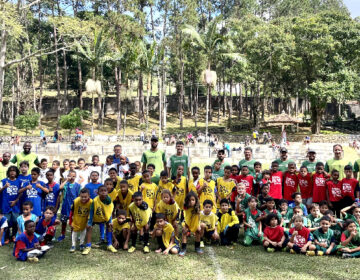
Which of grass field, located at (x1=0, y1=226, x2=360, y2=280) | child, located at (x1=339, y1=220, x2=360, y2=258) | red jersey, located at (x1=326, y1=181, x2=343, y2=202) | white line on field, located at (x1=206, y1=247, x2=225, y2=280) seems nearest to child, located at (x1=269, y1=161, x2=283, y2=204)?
red jersey, located at (x1=326, y1=181, x2=343, y2=202)

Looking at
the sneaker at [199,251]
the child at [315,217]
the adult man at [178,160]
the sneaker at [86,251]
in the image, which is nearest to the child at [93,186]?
the sneaker at [86,251]

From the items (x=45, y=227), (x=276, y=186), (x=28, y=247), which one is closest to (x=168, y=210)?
(x=45, y=227)

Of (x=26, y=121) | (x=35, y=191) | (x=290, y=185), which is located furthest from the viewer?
(x=26, y=121)

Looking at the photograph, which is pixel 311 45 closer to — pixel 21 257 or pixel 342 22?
pixel 342 22

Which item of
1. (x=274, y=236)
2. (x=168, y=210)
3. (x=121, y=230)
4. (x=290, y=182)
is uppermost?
(x=290, y=182)

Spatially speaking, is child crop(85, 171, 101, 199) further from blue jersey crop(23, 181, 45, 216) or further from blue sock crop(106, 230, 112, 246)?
blue jersey crop(23, 181, 45, 216)

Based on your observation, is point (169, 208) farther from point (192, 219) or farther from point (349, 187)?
point (349, 187)

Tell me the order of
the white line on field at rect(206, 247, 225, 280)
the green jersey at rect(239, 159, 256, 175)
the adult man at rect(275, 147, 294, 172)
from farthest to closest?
1. the green jersey at rect(239, 159, 256, 175)
2. the adult man at rect(275, 147, 294, 172)
3. the white line on field at rect(206, 247, 225, 280)

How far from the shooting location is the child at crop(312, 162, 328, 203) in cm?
774

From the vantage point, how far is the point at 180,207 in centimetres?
737

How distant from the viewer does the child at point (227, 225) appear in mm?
6926

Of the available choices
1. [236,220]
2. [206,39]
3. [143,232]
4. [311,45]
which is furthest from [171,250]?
[311,45]

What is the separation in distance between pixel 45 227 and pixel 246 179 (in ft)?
14.2

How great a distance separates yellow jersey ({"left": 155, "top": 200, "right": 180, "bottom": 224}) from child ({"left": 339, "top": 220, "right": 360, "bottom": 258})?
10.2 ft
